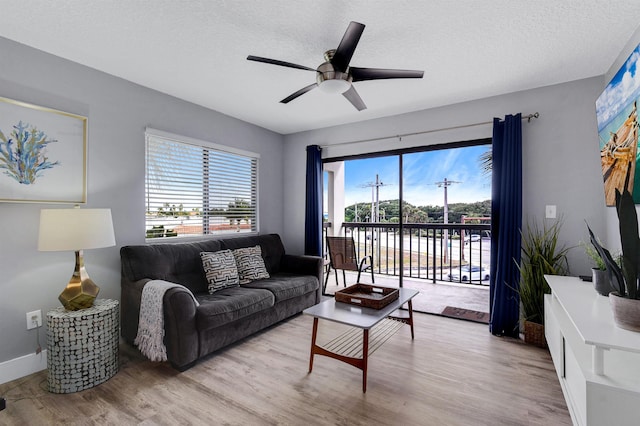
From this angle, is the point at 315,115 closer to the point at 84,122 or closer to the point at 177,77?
the point at 177,77

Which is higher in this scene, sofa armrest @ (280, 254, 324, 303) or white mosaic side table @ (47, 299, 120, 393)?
sofa armrest @ (280, 254, 324, 303)

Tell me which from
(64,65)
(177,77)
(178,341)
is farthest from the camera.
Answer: (177,77)

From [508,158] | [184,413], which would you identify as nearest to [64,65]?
[184,413]

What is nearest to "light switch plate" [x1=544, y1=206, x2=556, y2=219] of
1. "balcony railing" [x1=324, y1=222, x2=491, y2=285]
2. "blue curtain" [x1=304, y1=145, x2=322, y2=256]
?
"balcony railing" [x1=324, y1=222, x2=491, y2=285]

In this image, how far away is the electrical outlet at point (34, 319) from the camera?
2.30 metres

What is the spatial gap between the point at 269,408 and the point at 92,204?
2260mm

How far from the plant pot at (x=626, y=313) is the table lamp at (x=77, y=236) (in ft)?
10.4

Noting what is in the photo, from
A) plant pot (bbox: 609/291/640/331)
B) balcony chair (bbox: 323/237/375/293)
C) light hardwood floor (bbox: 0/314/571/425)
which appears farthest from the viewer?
balcony chair (bbox: 323/237/375/293)

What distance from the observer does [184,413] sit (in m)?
1.84

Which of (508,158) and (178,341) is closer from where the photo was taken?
(178,341)

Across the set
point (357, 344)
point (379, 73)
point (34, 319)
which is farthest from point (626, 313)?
point (34, 319)

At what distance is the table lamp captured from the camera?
204 centimetres

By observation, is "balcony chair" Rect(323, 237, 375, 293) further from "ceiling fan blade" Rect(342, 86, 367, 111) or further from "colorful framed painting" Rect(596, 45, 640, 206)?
"colorful framed painting" Rect(596, 45, 640, 206)

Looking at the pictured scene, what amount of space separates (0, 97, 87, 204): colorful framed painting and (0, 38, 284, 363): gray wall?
A: 2.9 inches
